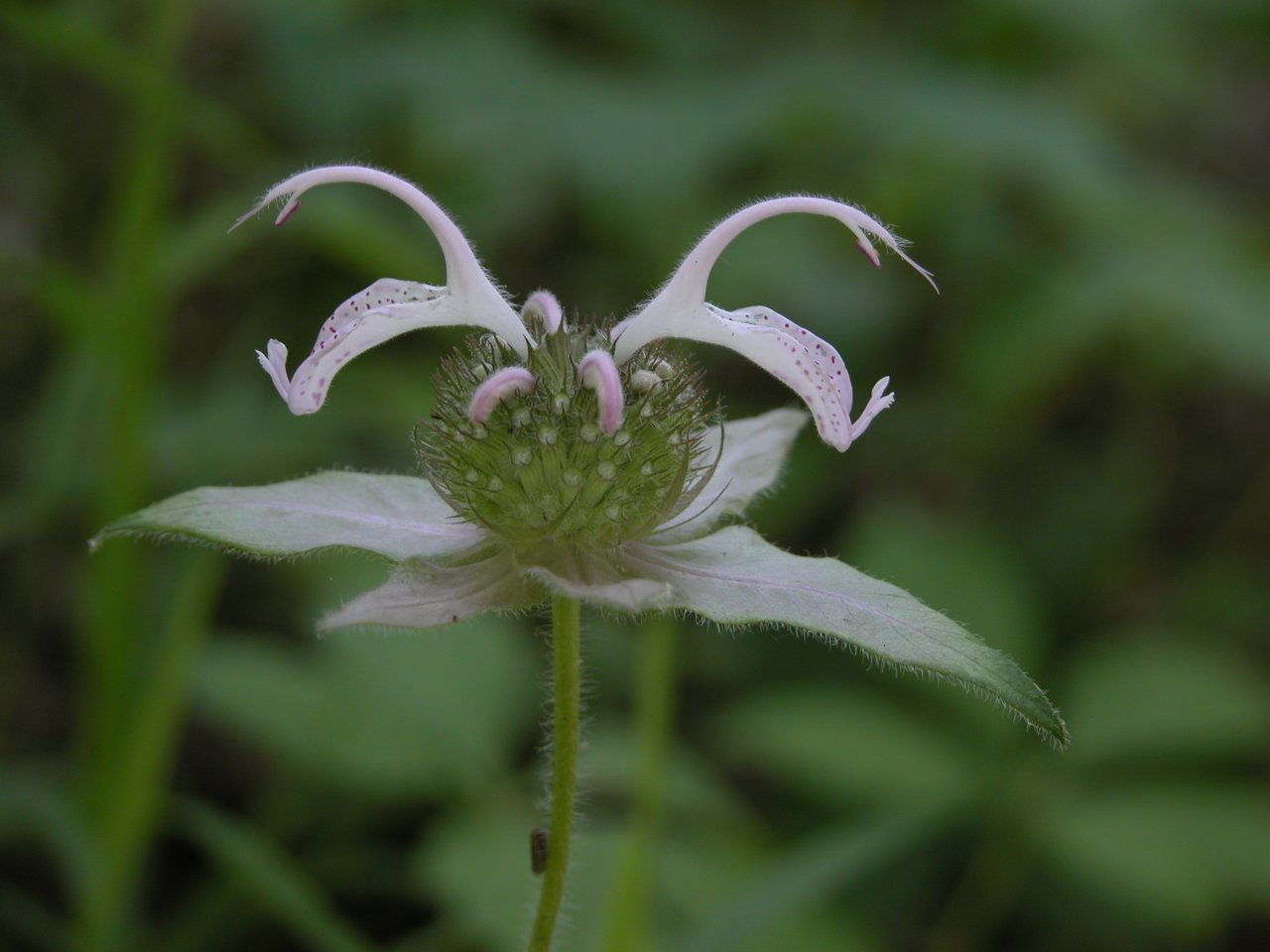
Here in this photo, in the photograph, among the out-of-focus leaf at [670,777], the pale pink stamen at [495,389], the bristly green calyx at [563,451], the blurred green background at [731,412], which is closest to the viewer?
the pale pink stamen at [495,389]

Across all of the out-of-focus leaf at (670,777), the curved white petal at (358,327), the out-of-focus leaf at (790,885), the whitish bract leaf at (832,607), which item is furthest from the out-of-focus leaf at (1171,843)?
the curved white petal at (358,327)

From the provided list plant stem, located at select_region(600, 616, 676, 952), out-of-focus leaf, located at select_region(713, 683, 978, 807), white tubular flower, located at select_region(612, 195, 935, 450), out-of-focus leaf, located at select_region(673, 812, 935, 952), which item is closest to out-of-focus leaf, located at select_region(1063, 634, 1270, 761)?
out-of-focus leaf, located at select_region(713, 683, 978, 807)

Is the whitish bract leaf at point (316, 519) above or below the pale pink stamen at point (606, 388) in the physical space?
below

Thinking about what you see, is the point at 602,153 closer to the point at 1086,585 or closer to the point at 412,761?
the point at 412,761

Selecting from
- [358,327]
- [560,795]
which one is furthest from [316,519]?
[560,795]

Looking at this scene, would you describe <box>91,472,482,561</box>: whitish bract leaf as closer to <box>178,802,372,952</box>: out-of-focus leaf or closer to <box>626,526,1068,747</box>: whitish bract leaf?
<box>626,526,1068,747</box>: whitish bract leaf

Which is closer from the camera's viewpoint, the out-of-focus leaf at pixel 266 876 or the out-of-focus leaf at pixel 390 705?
the out-of-focus leaf at pixel 266 876

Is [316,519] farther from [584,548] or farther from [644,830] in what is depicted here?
[644,830]

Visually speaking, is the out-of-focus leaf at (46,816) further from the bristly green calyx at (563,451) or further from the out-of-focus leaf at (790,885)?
the bristly green calyx at (563,451)

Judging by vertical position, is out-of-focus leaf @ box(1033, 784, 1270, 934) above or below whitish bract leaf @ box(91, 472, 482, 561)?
below
